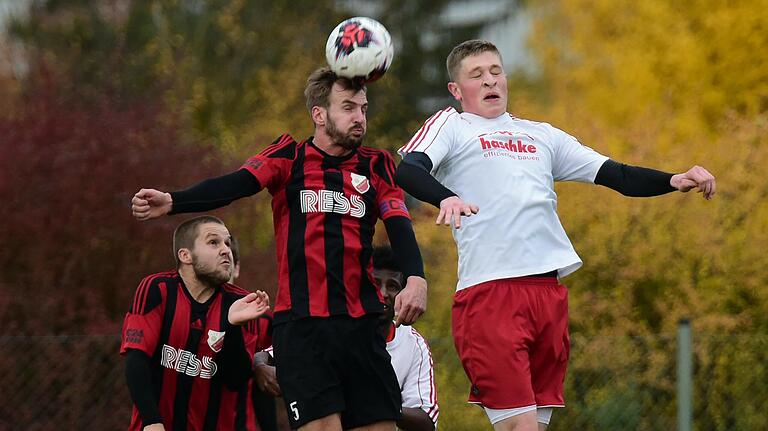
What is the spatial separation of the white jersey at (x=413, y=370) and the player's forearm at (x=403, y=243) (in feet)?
4.30

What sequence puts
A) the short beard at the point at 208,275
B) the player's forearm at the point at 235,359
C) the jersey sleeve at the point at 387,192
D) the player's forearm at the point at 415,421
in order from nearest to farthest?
the jersey sleeve at the point at 387,192 → the player's forearm at the point at 235,359 → the short beard at the point at 208,275 → the player's forearm at the point at 415,421

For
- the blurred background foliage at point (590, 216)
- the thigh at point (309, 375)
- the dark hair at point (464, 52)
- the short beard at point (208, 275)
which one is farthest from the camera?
the blurred background foliage at point (590, 216)

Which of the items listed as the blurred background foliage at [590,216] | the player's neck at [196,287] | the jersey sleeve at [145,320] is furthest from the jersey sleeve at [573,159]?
the blurred background foliage at [590,216]

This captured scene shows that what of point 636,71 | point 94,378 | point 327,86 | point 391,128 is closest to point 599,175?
point 327,86

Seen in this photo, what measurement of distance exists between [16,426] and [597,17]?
11520 mm

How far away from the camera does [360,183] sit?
5.50 m

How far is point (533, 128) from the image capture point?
5859 millimetres

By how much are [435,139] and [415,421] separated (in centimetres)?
165

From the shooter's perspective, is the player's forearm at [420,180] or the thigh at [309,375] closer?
the player's forearm at [420,180]

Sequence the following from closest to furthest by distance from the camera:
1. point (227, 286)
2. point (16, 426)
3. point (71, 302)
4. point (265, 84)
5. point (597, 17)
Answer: point (227, 286) < point (16, 426) < point (71, 302) < point (597, 17) < point (265, 84)

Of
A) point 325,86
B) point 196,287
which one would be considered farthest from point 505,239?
point 196,287

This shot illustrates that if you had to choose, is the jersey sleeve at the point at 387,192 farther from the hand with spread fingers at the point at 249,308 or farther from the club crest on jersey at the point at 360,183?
the hand with spread fingers at the point at 249,308

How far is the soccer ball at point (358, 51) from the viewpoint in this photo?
551 centimetres

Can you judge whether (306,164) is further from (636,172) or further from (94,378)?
(94,378)
